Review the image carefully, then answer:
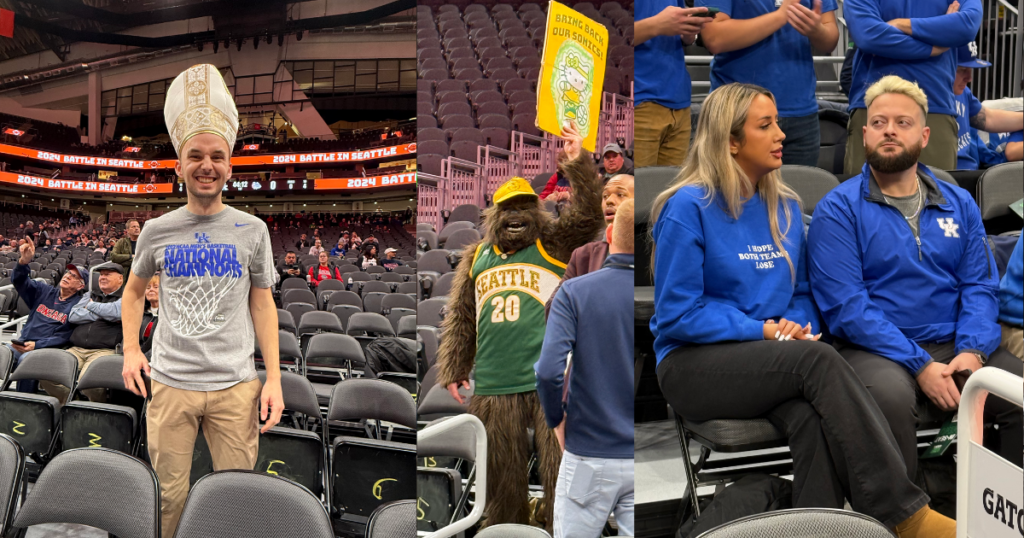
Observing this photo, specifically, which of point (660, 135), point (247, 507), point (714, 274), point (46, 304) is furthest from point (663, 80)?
point (46, 304)

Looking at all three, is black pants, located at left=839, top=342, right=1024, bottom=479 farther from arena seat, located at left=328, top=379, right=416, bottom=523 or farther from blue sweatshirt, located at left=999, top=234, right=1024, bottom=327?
arena seat, located at left=328, top=379, right=416, bottom=523

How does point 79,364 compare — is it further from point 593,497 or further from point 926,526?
point 926,526

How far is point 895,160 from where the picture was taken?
74.0 inches

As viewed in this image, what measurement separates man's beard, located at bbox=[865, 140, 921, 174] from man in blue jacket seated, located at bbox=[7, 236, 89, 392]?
376cm

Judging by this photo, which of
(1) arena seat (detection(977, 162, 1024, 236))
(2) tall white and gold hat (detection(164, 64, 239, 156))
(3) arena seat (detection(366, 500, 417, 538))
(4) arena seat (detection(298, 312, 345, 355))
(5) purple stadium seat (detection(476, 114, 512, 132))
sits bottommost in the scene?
(3) arena seat (detection(366, 500, 417, 538))

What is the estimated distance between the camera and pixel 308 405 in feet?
9.33

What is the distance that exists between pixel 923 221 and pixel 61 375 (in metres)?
3.76

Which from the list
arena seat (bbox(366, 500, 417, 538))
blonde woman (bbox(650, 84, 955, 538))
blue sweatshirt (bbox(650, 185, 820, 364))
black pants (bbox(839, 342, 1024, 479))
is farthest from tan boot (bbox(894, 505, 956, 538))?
arena seat (bbox(366, 500, 417, 538))

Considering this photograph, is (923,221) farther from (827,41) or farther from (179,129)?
(179,129)

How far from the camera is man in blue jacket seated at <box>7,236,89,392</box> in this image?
361cm

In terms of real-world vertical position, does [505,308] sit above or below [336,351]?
above

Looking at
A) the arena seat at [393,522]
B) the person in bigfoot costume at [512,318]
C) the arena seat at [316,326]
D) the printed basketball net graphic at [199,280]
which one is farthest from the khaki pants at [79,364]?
the person in bigfoot costume at [512,318]

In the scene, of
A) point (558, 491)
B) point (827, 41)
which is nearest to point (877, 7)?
point (827, 41)

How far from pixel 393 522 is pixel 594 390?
30.7 inches
